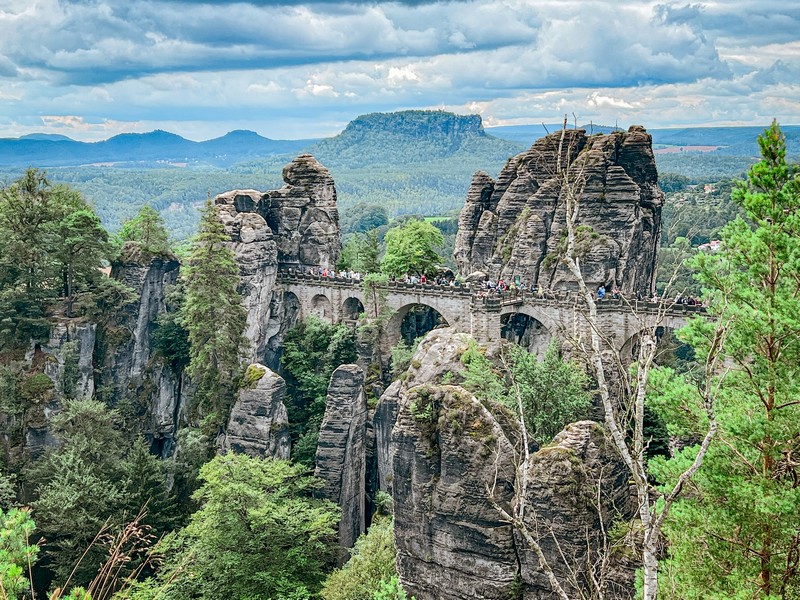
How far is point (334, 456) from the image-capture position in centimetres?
3703

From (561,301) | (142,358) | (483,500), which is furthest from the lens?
(142,358)

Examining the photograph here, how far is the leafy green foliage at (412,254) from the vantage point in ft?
180

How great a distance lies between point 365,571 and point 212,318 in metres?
19.5

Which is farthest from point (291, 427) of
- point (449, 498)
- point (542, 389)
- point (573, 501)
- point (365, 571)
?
point (573, 501)

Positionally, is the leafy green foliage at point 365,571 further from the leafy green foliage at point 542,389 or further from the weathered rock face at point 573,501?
the weathered rock face at point 573,501

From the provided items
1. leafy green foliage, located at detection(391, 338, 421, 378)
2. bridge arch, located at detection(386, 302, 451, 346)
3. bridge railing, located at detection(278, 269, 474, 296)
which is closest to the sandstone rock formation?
bridge railing, located at detection(278, 269, 474, 296)

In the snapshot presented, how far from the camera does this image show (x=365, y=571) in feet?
87.3

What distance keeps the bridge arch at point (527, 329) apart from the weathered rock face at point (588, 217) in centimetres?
241

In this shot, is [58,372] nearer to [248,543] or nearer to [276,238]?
[276,238]

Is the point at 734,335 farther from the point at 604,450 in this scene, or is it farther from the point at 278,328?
the point at 278,328

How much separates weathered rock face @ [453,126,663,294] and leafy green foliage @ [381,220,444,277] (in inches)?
144

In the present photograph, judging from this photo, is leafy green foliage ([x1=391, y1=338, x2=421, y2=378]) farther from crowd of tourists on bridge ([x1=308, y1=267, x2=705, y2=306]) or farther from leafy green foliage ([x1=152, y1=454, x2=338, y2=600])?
leafy green foliage ([x1=152, y1=454, x2=338, y2=600])

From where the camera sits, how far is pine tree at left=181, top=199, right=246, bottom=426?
137 ft

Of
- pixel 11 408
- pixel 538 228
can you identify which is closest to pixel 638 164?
pixel 538 228
